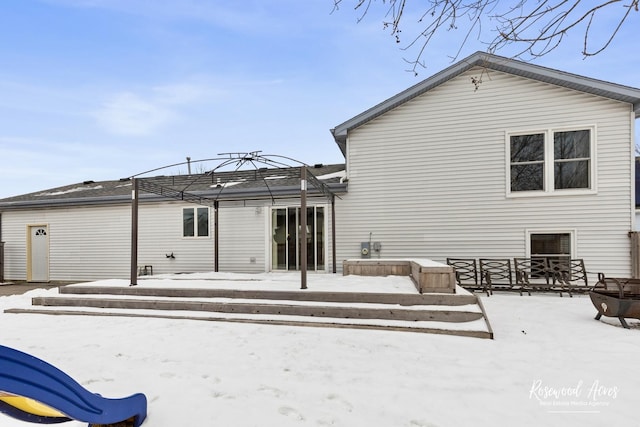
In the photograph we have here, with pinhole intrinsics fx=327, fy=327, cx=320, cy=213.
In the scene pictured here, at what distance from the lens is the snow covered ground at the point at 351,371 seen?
8.50ft

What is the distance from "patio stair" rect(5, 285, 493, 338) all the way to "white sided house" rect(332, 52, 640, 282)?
147 inches

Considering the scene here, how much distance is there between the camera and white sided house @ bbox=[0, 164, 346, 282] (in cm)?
984

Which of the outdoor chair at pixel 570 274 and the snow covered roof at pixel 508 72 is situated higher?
the snow covered roof at pixel 508 72

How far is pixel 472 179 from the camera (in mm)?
8672

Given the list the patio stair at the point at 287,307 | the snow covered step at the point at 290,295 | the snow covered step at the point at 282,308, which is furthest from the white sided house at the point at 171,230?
the snow covered step at the point at 282,308

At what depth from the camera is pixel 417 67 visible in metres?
3.83

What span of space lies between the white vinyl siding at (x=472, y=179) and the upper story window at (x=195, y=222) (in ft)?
14.5

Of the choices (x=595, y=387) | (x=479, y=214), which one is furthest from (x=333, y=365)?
(x=479, y=214)

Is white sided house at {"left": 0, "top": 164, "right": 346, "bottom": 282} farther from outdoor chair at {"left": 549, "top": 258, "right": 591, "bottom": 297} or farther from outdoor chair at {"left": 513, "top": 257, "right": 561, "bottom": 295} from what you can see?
outdoor chair at {"left": 549, "top": 258, "right": 591, "bottom": 297}

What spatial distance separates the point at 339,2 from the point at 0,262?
15.0 m

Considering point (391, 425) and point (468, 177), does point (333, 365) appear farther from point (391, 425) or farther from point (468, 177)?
point (468, 177)

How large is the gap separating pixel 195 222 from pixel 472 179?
27.7 feet

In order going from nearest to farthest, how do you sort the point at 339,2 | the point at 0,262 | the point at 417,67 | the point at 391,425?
1. the point at 391,425
2. the point at 339,2
3. the point at 417,67
4. the point at 0,262

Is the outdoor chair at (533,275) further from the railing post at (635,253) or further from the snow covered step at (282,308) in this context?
the snow covered step at (282,308)
